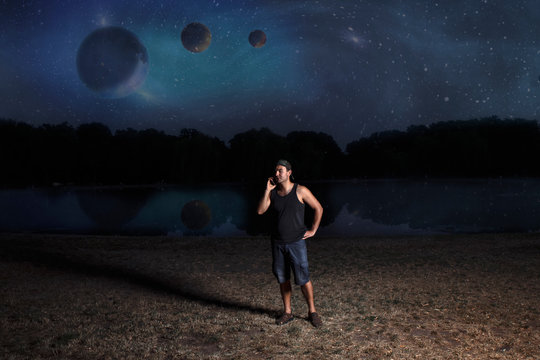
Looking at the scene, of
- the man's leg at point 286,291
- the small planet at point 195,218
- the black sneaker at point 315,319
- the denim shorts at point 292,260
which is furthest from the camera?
the small planet at point 195,218

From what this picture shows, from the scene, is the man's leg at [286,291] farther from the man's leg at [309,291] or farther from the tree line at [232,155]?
the tree line at [232,155]

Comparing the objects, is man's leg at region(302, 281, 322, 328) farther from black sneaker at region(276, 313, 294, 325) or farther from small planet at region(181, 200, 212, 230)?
small planet at region(181, 200, 212, 230)

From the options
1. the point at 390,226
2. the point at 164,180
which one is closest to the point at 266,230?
the point at 390,226

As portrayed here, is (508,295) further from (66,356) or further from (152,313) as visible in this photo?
(66,356)

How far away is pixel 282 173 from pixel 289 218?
2.03 feet

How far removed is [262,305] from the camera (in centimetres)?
731

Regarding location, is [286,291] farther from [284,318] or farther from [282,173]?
[282,173]

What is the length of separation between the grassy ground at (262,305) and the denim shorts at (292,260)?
0.75 m

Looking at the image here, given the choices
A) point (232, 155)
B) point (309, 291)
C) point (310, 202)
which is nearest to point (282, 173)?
point (310, 202)

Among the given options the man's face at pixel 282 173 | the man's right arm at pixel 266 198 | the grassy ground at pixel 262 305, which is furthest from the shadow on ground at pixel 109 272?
the man's face at pixel 282 173

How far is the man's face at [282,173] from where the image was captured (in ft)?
18.8

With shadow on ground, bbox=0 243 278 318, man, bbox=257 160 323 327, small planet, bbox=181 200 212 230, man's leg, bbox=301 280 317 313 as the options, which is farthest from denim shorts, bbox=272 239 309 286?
small planet, bbox=181 200 212 230

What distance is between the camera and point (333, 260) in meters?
11.7

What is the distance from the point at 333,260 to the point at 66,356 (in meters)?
7.72
